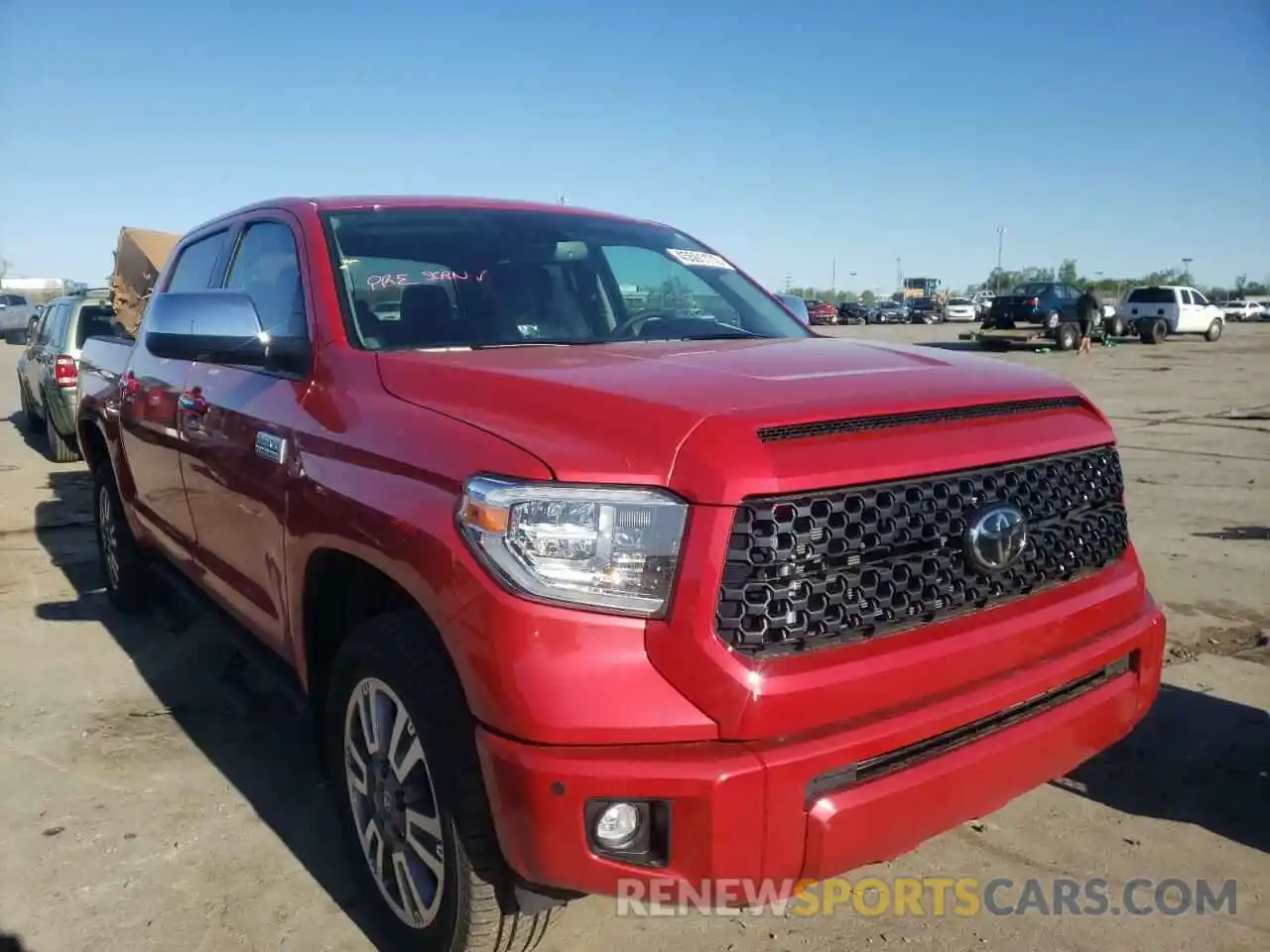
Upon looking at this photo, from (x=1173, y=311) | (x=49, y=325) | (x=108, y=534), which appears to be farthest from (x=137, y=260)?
(x=1173, y=311)

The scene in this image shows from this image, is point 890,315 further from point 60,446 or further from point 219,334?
point 219,334

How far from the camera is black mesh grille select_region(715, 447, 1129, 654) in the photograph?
1.90m

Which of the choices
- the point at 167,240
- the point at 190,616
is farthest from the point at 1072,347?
the point at 190,616

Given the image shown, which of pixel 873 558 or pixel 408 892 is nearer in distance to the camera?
pixel 873 558

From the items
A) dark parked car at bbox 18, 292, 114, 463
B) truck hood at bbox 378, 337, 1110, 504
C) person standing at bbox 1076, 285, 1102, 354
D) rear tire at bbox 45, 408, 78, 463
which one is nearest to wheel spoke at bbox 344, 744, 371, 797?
truck hood at bbox 378, 337, 1110, 504

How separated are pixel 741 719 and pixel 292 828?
6.31 ft

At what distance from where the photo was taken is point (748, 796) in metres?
1.82

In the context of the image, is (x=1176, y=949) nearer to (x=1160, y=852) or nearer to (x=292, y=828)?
(x=1160, y=852)

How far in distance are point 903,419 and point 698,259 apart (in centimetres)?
197

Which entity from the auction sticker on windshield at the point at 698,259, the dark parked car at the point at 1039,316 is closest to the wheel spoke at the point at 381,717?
the auction sticker on windshield at the point at 698,259

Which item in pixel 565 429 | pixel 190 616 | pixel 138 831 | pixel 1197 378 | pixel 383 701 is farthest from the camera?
pixel 1197 378

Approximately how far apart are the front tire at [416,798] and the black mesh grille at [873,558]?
0.64m

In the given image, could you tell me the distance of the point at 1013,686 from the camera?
2184 millimetres

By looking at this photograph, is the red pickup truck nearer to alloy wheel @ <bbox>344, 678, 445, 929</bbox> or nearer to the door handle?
alloy wheel @ <bbox>344, 678, 445, 929</bbox>
